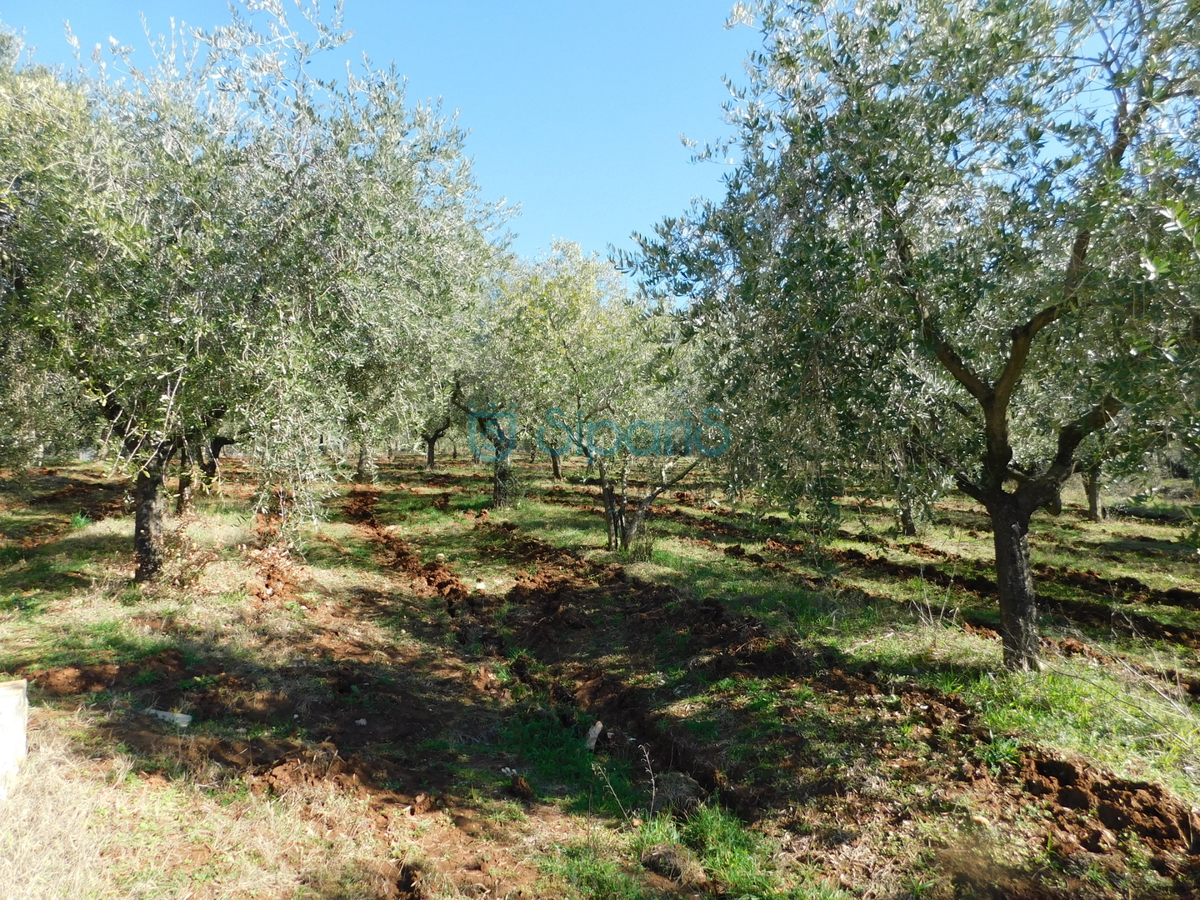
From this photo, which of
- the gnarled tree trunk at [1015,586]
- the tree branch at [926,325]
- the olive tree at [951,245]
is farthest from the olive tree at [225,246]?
the gnarled tree trunk at [1015,586]

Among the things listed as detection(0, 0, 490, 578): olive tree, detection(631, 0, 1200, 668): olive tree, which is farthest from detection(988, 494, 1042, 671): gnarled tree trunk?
detection(0, 0, 490, 578): olive tree

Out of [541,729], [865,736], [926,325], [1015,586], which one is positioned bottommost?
[541,729]

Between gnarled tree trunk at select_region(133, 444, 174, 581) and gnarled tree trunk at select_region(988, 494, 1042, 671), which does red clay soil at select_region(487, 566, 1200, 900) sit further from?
gnarled tree trunk at select_region(133, 444, 174, 581)

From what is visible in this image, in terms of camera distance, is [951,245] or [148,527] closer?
[951,245]

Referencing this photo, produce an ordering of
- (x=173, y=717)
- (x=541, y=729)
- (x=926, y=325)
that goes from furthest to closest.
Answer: (x=541, y=729) → (x=926, y=325) → (x=173, y=717)

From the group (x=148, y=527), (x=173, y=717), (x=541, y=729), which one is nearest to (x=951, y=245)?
(x=541, y=729)

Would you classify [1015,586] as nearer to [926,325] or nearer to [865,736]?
[865,736]

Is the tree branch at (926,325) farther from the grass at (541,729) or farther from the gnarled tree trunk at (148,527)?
the gnarled tree trunk at (148,527)

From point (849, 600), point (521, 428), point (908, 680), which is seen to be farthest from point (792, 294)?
point (521, 428)

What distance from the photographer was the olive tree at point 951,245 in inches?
202

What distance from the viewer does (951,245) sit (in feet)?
21.9

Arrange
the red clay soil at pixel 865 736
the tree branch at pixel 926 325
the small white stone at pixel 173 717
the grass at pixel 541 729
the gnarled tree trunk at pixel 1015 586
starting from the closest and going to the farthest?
the red clay soil at pixel 865 736 → the grass at pixel 541 729 → the small white stone at pixel 173 717 → the tree branch at pixel 926 325 → the gnarled tree trunk at pixel 1015 586

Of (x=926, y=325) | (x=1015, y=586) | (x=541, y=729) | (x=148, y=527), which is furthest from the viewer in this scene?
(x=148, y=527)

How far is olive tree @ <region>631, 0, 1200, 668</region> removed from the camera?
5.14 m
